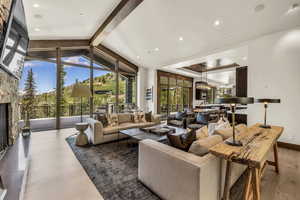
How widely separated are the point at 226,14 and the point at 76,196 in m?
4.75

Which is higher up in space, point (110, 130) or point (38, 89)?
point (38, 89)

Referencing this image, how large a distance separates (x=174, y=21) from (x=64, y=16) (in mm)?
3079

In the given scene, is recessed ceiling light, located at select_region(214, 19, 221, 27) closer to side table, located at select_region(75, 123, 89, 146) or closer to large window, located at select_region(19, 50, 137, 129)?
large window, located at select_region(19, 50, 137, 129)

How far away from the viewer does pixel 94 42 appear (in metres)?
5.45

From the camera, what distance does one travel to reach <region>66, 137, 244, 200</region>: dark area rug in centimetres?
177

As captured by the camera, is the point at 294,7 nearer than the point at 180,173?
No

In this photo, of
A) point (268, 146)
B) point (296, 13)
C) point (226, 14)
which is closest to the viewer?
point (268, 146)

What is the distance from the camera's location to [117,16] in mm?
3684

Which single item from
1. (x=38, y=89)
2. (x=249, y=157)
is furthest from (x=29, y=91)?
(x=249, y=157)

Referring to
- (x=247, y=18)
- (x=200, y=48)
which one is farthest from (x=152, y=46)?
(x=247, y=18)

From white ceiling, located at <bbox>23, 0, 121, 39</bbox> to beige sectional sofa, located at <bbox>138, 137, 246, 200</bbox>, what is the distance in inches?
144

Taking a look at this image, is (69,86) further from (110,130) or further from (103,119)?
(110,130)

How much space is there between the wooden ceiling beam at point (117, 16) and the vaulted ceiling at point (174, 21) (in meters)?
0.12

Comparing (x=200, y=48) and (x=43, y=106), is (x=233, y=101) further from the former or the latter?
(x=43, y=106)
